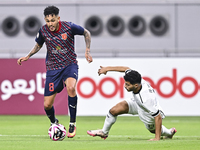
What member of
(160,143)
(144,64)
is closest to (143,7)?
(144,64)

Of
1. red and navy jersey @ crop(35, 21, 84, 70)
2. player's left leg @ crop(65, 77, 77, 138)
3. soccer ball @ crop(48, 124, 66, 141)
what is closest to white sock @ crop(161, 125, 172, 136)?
player's left leg @ crop(65, 77, 77, 138)

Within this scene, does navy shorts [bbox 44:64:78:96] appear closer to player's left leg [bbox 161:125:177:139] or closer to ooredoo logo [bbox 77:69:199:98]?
player's left leg [bbox 161:125:177:139]

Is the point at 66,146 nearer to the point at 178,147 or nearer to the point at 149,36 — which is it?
the point at 178,147

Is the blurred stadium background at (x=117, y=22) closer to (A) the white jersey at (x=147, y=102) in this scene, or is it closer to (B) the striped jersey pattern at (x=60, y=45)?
(B) the striped jersey pattern at (x=60, y=45)

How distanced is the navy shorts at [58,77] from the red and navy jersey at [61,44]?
0.07m

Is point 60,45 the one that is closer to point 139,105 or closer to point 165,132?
point 139,105

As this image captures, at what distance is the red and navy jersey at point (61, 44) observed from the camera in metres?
7.73

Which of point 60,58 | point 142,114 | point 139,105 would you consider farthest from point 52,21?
point 142,114

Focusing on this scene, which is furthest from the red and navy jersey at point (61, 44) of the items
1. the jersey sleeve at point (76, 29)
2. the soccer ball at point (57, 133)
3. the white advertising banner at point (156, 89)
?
the white advertising banner at point (156, 89)

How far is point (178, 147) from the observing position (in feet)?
20.5

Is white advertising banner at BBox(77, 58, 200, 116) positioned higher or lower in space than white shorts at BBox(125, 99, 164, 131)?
lower

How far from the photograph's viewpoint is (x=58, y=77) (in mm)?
7828

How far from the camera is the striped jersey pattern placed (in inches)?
305

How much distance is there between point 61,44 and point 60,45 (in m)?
0.02
